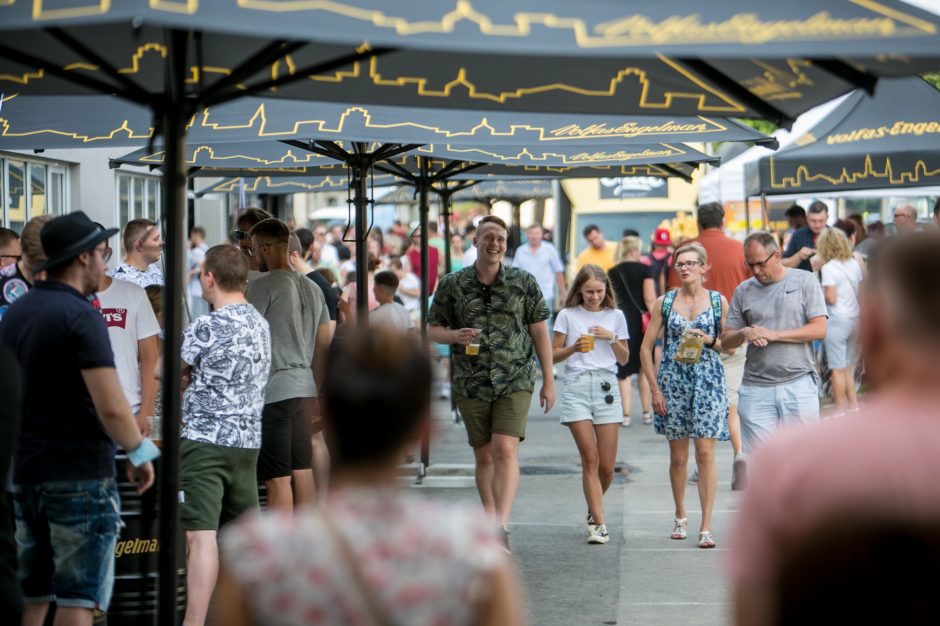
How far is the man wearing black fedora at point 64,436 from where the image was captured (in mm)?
4766

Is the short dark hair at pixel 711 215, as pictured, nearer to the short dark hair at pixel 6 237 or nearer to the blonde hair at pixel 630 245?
the blonde hair at pixel 630 245

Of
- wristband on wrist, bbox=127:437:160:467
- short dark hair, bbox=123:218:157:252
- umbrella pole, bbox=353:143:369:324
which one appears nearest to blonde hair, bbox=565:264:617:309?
umbrella pole, bbox=353:143:369:324

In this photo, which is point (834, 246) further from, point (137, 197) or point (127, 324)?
point (137, 197)

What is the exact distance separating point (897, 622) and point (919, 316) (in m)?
0.54

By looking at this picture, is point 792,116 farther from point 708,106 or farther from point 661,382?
point 661,382

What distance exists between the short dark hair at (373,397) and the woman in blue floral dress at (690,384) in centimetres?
634

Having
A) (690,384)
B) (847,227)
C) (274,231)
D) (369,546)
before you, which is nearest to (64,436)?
(369,546)

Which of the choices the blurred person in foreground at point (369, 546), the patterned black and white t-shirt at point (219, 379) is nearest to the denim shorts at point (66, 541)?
the patterned black and white t-shirt at point (219, 379)

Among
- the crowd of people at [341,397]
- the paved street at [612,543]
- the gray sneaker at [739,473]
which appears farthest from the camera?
the gray sneaker at [739,473]

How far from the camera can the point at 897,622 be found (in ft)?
7.55

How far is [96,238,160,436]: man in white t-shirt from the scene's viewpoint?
6.81 metres

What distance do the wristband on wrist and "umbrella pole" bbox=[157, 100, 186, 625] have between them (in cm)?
38

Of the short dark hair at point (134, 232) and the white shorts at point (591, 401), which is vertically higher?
the short dark hair at point (134, 232)

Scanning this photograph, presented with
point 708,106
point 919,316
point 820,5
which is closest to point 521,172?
point 708,106
